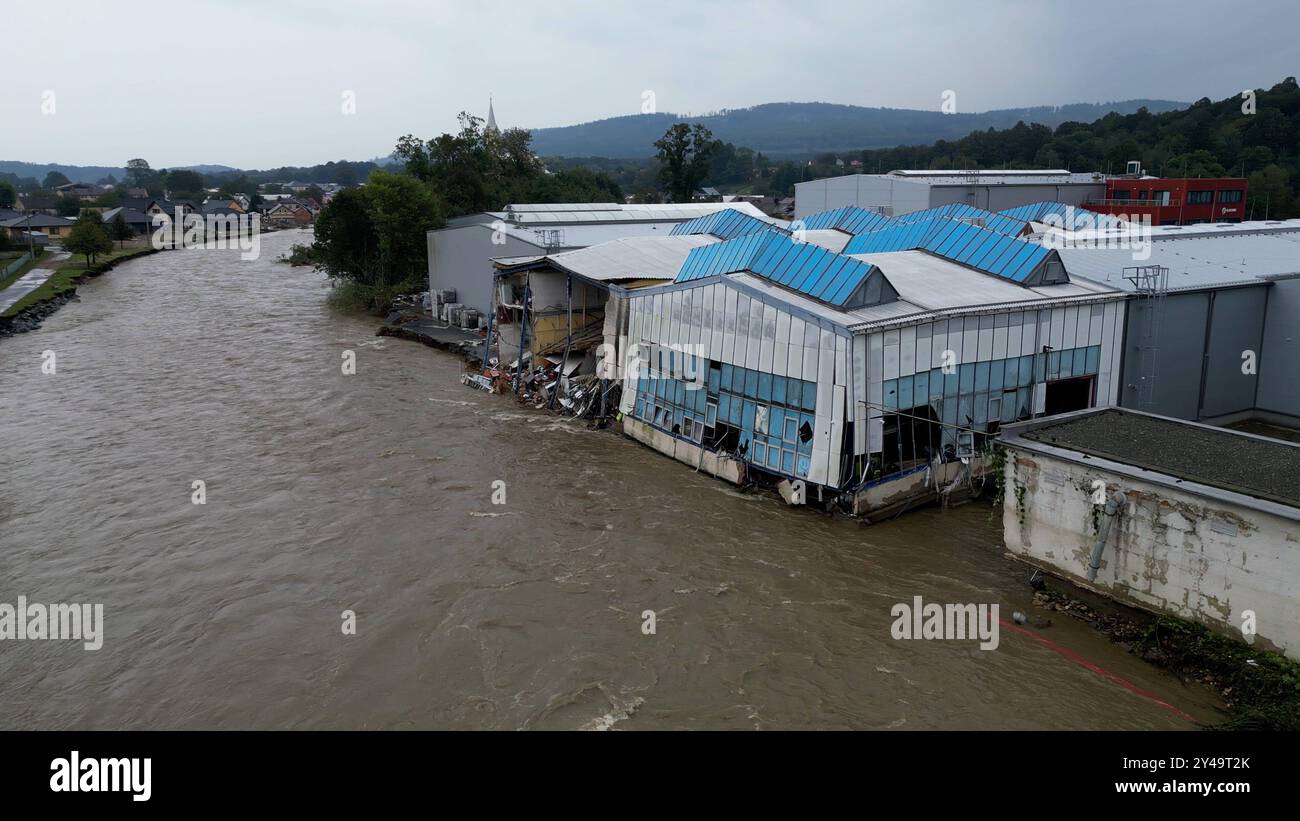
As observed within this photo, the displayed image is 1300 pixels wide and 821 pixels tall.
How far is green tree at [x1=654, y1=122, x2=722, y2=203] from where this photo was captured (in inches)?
2485

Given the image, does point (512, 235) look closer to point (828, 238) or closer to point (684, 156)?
point (828, 238)

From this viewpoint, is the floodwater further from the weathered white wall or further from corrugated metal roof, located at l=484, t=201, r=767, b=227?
corrugated metal roof, located at l=484, t=201, r=767, b=227

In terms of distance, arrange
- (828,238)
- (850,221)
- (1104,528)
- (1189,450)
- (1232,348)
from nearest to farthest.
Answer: (1104,528) < (1189,450) < (1232,348) < (828,238) < (850,221)

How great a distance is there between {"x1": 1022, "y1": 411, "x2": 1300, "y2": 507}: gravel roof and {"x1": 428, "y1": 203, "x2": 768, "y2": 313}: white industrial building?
69.3 feet

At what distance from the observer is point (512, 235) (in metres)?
33.5

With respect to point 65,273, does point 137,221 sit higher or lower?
higher

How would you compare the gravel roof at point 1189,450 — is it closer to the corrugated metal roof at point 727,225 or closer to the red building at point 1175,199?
the corrugated metal roof at point 727,225

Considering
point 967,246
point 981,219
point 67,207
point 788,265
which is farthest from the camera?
point 67,207

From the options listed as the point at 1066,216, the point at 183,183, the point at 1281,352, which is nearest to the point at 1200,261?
the point at 1281,352

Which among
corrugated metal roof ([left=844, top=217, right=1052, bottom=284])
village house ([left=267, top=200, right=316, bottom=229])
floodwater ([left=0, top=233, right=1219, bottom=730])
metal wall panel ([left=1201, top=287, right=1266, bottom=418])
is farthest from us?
village house ([left=267, top=200, right=316, bottom=229])

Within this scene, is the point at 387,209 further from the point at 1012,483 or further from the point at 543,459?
the point at 1012,483

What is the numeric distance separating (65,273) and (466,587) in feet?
160

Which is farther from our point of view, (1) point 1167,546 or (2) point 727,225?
(2) point 727,225

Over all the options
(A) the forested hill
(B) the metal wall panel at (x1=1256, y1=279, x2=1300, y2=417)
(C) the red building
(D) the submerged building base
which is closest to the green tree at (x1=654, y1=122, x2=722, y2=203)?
(C) the red building
